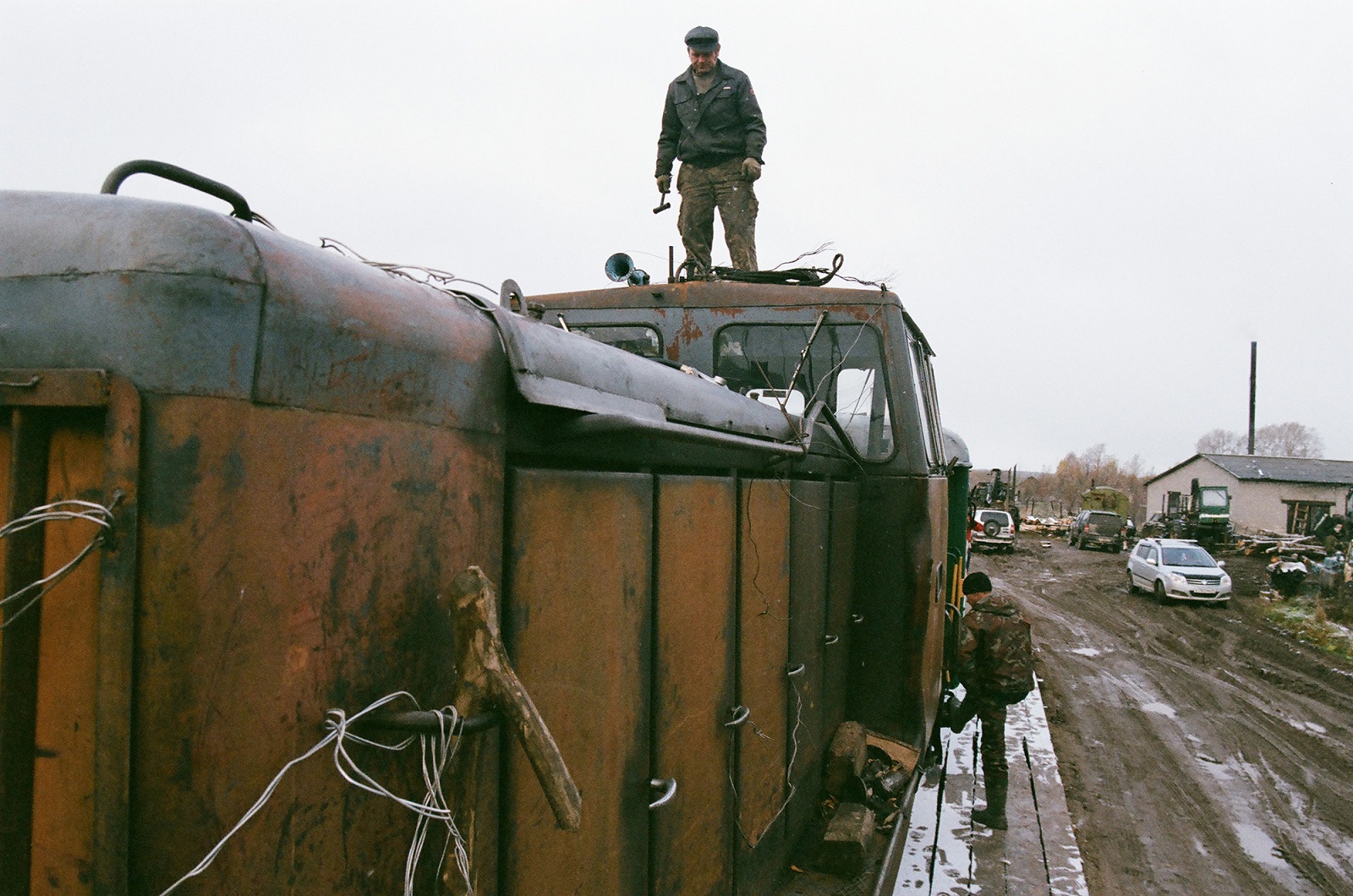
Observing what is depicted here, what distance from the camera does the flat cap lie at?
212 inches

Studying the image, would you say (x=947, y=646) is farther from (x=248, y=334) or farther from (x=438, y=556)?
(x=248, y=334)

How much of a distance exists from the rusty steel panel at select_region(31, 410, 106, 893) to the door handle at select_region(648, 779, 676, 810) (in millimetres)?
1317

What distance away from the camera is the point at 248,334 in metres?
1.12

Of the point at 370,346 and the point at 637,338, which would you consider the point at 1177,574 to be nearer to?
the point at 637,338

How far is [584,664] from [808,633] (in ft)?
5.77

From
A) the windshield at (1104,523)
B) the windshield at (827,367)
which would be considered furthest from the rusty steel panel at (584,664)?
the windshield at (1104,523)

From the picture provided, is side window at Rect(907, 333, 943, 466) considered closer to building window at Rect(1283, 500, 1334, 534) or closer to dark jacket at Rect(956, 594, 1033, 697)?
dark jacket at Rect(956, 594, 1033, 697)

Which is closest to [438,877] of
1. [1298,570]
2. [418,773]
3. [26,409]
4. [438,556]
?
[418,773]

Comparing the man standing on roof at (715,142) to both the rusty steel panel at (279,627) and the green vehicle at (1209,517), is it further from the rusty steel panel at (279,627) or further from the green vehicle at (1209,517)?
the green vehicle at (1209,517)

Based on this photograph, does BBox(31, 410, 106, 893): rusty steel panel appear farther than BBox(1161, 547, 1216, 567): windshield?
No

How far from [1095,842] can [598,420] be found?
6.07 m

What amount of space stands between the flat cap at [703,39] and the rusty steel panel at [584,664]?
415cm

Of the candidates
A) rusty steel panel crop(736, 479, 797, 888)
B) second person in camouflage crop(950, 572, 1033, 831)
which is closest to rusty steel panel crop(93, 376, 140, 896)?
rusty steel panel crop(736, 479, 797, 888)

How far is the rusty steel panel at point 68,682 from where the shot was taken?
103 centimetres
